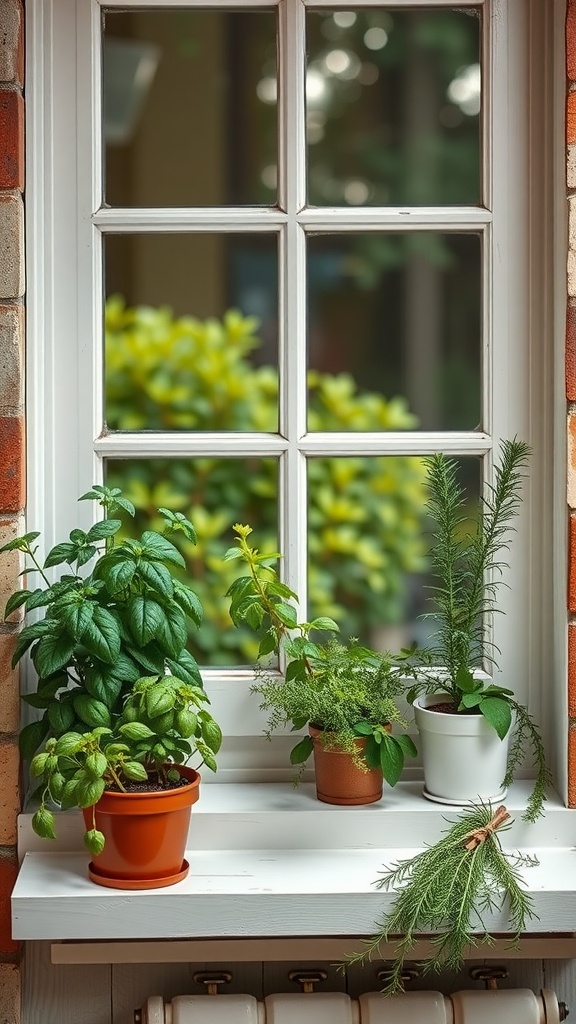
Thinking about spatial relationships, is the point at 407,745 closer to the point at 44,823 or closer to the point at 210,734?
the point at 210,734

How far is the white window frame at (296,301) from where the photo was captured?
5.35 ft

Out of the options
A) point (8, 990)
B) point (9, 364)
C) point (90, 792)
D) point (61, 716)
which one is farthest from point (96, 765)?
point (9, 364)

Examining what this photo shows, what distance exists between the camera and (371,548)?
175 cm

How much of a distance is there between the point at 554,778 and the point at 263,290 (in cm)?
88

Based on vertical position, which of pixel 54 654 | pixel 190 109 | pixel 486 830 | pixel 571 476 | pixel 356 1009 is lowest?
pixel 356 1009

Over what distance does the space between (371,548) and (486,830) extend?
49 cm

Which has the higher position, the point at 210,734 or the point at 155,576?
the point at 155,576

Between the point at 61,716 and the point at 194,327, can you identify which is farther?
the point at 194,327

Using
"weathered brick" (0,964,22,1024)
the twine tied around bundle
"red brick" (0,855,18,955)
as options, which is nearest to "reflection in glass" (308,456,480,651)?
the twine tied around bundle

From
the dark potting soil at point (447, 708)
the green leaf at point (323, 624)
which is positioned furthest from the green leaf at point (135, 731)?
the dark potting soil at point (447, 708)

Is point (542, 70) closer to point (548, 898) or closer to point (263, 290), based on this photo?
point (263, 290)

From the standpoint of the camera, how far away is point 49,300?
5.35ft

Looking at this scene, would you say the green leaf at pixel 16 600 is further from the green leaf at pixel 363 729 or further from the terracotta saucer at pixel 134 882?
the green leaf at pixel 363 729

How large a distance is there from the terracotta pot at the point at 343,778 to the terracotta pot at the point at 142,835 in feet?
0.68
